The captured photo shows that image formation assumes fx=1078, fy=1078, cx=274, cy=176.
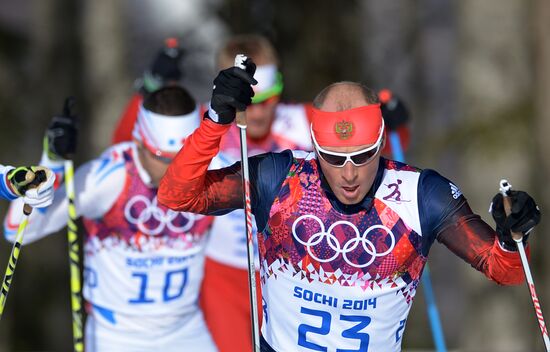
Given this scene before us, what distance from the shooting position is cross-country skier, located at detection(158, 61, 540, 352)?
4.10 m

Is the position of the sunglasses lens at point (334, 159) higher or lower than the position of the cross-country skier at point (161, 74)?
lower

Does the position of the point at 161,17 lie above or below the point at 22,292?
above

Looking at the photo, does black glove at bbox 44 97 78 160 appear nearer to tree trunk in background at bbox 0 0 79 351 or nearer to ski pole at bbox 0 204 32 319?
ski pole at bbox 0 204 32 319

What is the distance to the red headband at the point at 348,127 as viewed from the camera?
408 cm

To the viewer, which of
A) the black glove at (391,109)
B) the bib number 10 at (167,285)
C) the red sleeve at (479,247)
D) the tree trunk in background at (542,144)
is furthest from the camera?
the tree trunk in background at (542,144)

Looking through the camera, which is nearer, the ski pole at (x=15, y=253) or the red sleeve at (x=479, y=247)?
the red sleeve at (x=479, y=247)

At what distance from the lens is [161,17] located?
50.3ft

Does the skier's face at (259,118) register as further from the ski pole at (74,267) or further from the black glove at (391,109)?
the ski pole at (74,267)

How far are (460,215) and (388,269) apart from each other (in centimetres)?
35

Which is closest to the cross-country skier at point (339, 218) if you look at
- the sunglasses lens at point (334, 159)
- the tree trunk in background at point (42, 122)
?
the sunglasses lens at point (334, 159)

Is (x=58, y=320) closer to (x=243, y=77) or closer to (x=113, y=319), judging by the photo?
(x=113, y=319)

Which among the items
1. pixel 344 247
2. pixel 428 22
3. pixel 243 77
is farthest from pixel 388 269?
pixel 428 22

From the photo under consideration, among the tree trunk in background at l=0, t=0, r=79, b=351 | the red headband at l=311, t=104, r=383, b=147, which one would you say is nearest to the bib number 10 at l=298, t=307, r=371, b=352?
the red headband at l=311, t=104, r=383, b=147

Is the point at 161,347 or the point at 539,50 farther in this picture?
the point at 539,50
